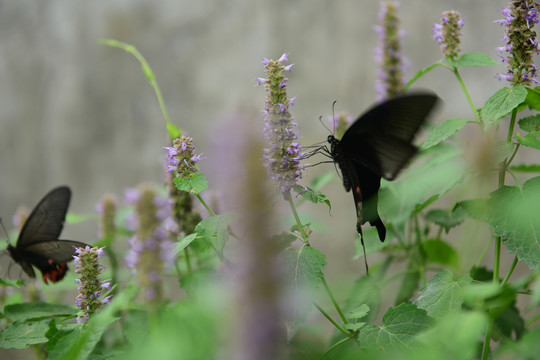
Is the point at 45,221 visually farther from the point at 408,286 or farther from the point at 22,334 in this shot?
the point at 408,286

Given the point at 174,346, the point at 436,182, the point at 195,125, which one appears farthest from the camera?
the point at 195,125

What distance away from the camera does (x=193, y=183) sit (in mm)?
1137

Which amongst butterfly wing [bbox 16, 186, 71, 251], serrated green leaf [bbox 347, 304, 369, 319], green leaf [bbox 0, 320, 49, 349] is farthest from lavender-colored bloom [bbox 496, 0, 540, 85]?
butterfly wing [bbox 16, 186, 71, 251]

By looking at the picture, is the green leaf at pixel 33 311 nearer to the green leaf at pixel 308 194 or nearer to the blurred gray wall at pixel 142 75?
the green leaf at pixel 308 194

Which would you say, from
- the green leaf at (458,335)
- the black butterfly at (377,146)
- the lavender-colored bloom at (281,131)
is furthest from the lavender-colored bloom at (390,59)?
the green leaf at (458,335)

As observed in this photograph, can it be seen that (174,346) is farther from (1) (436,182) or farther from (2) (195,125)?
(2) (195,125)

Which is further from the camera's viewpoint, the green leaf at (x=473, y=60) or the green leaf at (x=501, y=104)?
the green leaf at (x=473, y=60)

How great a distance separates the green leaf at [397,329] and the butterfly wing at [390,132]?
1.03 feet

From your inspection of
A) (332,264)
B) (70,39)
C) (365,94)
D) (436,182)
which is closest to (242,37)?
(365,94)

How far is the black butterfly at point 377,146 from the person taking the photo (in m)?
1.09

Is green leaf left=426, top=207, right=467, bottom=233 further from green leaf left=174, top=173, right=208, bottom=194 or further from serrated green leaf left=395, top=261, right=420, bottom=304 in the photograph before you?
green leaf left=174, top=173, right=208, bottom=194

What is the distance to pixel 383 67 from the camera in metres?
1.78

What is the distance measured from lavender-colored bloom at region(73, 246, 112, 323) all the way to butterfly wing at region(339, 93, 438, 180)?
649mm

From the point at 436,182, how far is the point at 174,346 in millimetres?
810
